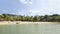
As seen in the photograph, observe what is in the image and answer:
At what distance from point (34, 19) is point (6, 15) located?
8.33m

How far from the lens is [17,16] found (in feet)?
157

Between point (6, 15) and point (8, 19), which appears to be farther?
point (6, 15)

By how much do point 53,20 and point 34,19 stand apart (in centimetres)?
558

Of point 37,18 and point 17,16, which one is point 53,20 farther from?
point 17,16

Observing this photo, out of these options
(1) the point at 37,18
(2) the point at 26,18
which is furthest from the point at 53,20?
(2) the point at 26,18

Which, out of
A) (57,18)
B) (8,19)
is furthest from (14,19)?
(57,18)

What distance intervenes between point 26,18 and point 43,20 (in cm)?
503

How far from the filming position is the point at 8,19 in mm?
42688

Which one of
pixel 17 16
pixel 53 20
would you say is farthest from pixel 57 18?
pixel 17 16

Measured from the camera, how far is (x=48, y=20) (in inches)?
1816

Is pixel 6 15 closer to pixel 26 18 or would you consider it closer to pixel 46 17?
pixel 26 18

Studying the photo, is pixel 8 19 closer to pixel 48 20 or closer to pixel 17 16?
pixel 17 16

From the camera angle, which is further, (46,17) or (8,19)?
(46,17)

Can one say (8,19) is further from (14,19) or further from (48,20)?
(48,20)
